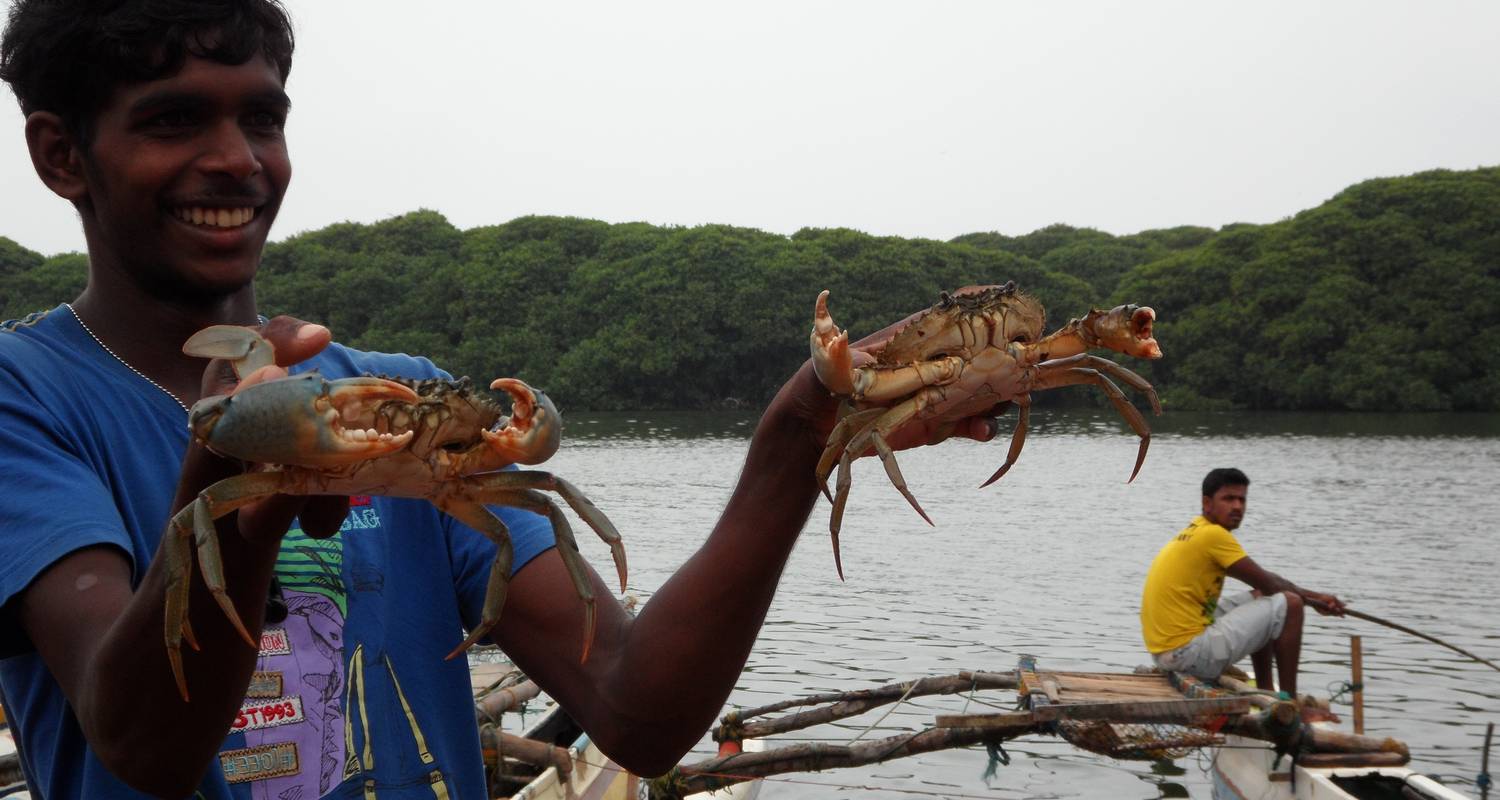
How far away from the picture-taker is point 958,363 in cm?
237

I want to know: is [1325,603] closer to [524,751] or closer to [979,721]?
[979,721]

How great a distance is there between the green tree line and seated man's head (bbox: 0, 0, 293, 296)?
51956 mm

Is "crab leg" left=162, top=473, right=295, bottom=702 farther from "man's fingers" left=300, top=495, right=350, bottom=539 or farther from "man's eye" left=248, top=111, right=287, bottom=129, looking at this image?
"man's eye" left=248, top=111, right=287, bottom=129

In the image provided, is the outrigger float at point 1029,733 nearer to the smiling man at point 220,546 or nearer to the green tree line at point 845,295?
the smiling man at point 220,546

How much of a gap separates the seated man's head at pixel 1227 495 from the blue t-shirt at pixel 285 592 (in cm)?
928

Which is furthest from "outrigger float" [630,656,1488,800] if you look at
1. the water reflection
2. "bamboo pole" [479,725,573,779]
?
the water reflection

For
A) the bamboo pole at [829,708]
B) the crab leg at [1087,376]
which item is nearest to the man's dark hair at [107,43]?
the crab leg at [1087,376]

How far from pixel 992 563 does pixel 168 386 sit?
23293 mm

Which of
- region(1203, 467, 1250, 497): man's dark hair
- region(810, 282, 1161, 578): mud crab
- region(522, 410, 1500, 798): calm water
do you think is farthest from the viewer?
region(522, 410, 1500, 798): calm water

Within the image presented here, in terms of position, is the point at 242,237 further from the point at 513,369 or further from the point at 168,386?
the point at 513,369

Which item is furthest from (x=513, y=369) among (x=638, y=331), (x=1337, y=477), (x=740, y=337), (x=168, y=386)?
(x=168, y=386)

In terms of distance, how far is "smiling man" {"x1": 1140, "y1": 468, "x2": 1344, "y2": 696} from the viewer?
33.5ft

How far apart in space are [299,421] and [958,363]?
3.95ft

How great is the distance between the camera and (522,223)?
7950 cm
